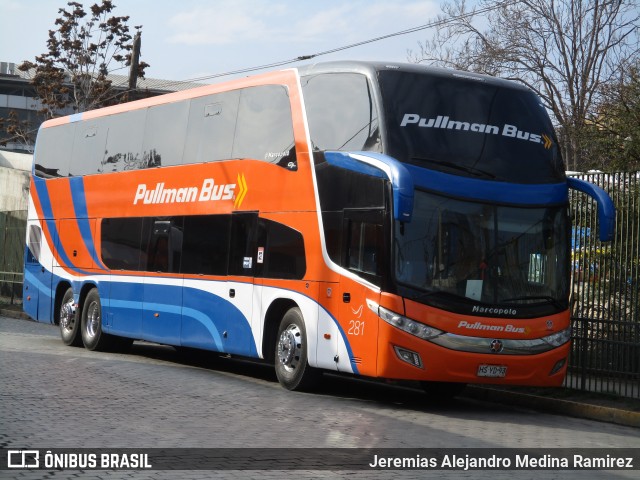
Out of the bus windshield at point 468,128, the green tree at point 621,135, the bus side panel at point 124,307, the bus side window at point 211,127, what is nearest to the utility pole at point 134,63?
the bus side panel at point 124,307

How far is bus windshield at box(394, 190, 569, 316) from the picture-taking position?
14039mm

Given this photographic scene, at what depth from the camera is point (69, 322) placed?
74.2 feet

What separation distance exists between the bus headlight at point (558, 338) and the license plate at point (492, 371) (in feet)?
2.41

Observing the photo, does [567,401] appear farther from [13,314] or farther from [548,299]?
[13,314]

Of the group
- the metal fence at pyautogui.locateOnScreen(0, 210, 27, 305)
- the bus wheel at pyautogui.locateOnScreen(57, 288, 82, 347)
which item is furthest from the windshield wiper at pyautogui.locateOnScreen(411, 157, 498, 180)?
the metal fence at pyautogui.locateOnScreen(0, 210, 27, 305)

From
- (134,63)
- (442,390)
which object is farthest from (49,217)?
(134,63)

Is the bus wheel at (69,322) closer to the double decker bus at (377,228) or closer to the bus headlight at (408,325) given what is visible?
the double decker bus at (377,228)

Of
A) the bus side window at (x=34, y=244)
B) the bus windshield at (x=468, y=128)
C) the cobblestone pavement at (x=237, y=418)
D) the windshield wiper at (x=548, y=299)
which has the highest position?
the bus windshield at (x=468, y=128)

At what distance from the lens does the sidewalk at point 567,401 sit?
14906 millimetres

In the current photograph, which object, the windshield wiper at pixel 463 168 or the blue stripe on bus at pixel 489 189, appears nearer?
the blue stripe on bus at pixel 489 189

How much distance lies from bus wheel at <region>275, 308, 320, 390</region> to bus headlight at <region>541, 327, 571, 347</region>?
308 cm

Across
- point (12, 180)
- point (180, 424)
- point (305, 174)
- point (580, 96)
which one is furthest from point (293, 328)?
point (12, 180)

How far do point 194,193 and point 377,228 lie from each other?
5345 millimetres

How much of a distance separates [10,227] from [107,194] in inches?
665
